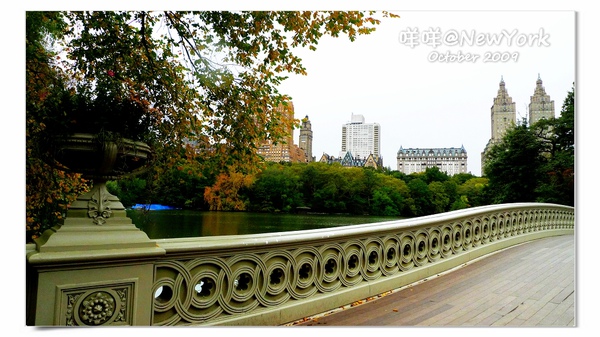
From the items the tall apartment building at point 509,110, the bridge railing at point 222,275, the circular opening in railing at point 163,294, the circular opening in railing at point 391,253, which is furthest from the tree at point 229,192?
the tall apartment building at point 509,110

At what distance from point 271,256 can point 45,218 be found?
288cm

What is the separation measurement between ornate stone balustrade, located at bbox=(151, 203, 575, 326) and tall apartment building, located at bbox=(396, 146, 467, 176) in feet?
4.42

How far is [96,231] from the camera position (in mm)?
2010

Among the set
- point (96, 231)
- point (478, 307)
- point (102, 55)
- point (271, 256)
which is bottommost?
point (478, 307)

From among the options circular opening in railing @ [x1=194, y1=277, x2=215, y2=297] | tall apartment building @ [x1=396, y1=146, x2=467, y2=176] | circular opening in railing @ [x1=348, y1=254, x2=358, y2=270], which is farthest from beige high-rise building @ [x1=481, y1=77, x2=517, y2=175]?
circular opening in railing @ [x1=194, y1=277, x2=215, y2=297]

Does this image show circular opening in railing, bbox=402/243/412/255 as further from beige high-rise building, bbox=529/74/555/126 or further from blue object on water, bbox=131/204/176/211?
blue object on water, bbox=131/204/176/211

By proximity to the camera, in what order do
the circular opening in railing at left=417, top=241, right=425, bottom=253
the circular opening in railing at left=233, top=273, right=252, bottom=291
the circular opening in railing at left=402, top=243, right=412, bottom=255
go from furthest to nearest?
the circular opening in railing at left=417, top=241, right=425, bottom=253, the circular opening in railing at left=402, top=243, right=412, bottom=255, the circular opening in railing at left=233, top=273, right=252, bottom=291

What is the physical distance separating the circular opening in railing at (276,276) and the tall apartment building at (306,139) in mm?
2145

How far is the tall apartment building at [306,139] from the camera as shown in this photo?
4.31 meters

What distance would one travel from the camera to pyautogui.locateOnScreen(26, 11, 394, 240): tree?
10.2 feet

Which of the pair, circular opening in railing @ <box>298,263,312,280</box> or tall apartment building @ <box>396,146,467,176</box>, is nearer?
circular opening in railing @ <box>298,263,312,280</box>

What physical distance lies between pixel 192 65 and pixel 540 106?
13.4 ft

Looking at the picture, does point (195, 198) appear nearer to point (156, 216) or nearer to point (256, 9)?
point (156, 216)

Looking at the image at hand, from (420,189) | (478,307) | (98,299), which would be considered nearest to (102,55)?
(98,299)
